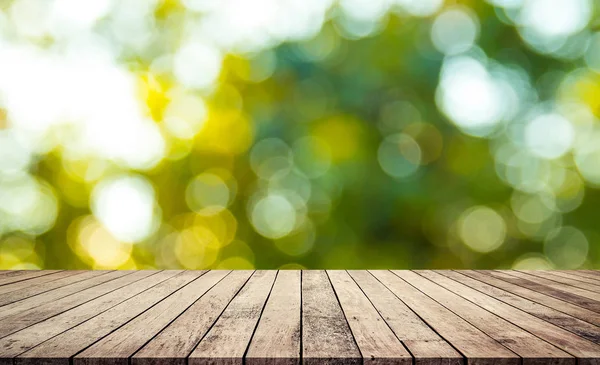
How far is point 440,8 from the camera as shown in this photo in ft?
16.7

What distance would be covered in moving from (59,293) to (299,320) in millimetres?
1169

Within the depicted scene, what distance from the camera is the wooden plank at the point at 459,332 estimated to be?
1.27 meters

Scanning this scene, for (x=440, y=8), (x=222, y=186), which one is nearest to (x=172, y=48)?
(x=222, y=186)

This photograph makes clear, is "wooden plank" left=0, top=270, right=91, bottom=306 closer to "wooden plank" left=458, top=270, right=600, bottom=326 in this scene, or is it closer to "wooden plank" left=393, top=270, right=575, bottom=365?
"wooden plank" left=393, top=270, right=575, bottom=365

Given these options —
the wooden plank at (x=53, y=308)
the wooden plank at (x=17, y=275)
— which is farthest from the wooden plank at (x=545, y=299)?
the wooden plank at (x=17, y=275)

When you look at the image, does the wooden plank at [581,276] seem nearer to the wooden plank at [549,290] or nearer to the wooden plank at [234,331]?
the wooden plank at [549,290]

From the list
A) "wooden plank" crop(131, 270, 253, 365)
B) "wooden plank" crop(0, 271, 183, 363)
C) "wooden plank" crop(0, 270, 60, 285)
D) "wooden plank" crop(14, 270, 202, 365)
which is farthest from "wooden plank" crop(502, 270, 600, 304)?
"wooden plank" crop(0, 270, 60, 285)

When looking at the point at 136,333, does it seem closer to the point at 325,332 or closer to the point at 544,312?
the point at 325,332

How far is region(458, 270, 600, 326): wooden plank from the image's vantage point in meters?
1.82

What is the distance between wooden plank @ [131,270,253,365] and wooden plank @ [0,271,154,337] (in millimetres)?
434

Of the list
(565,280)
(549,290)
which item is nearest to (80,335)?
(549,290)

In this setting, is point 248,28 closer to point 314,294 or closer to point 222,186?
point 222,186

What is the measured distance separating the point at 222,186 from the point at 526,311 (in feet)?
11.0

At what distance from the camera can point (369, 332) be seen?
4.99ft
